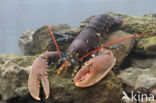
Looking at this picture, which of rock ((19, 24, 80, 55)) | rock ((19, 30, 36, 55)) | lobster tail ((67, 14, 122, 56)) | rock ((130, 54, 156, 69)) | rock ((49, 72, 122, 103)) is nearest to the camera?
rock ((49, 72, 122, 103))

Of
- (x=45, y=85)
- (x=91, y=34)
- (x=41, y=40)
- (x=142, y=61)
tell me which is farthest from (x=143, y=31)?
(x=45, y=85)

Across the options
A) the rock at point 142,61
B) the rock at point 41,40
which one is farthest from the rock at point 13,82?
the rock at point 142,61

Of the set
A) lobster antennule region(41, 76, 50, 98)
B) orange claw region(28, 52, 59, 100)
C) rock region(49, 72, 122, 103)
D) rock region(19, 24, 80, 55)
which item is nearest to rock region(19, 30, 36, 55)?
rock region(19, 24, 80, 55)

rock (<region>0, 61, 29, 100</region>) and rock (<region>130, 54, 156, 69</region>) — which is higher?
rock (<region>0, 61, 29, 100</region>)

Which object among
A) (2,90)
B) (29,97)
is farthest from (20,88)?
(2,90)

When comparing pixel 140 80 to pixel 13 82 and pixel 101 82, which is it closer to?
pixel 101 82

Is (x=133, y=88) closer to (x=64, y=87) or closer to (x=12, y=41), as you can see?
(x=64, y=87)

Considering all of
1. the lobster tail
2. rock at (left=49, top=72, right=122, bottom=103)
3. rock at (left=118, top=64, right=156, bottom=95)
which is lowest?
rock at (left=118, top=64, right=156, bottom=95)

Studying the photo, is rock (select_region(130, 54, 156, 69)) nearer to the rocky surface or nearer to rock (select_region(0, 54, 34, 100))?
the rocky surface
